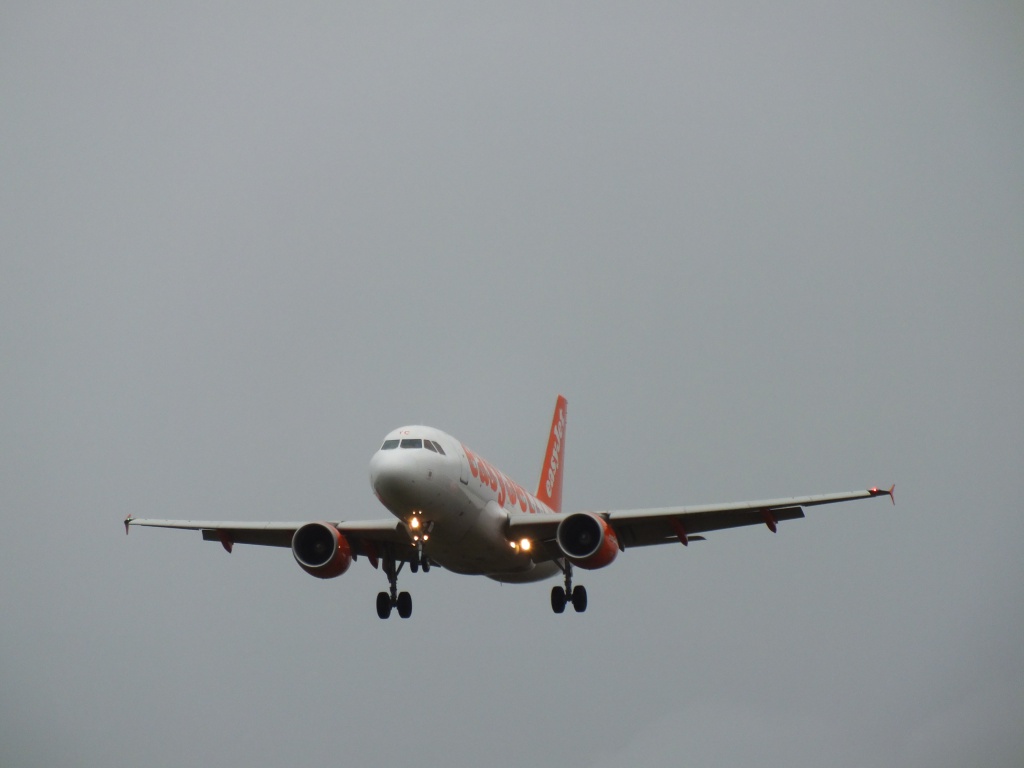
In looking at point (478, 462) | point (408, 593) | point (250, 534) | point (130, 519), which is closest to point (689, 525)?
point (478, 462)

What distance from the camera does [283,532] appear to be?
113 feet

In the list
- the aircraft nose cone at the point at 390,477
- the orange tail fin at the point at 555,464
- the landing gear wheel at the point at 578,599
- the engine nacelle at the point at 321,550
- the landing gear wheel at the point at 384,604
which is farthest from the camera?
the orange tail fin at the point at 555,464

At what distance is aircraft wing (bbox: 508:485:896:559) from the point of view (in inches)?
1192

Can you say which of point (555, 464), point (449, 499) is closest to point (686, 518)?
point (449, 499)

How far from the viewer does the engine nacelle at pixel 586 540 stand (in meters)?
29.9

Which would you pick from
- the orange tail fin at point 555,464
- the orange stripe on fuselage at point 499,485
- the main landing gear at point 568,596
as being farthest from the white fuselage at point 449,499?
the orange tail fin at point 555,464

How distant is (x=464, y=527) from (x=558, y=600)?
7392 millimetres

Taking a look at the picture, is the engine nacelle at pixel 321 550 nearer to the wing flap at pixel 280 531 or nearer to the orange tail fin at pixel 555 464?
the wing flap at pixel 280 531

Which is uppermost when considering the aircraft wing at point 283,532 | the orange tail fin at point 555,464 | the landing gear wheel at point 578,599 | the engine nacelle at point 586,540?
the orange tail fin at point 555,464

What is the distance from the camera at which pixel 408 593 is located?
34.5m

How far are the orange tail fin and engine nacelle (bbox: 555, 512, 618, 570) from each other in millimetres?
12047

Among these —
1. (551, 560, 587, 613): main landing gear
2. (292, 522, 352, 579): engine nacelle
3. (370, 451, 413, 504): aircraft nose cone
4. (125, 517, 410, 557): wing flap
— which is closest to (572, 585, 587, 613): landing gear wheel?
(551, 560, 587, 613): main landing gear

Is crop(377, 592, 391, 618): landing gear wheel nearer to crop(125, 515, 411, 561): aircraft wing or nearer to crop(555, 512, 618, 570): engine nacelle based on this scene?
crop(125, 515, 411, 561): aircraft wing

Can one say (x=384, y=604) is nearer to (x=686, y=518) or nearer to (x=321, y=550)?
(x=321, y=550)
